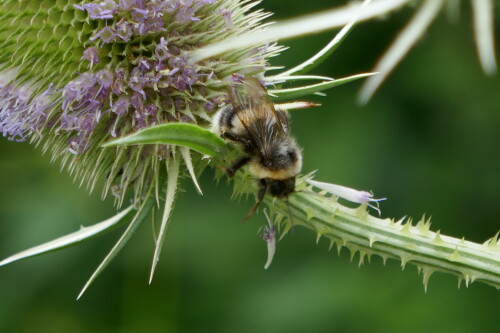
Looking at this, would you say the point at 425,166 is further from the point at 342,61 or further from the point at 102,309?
the point at 102,309

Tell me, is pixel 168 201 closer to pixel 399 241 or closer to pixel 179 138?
pixel 179 138

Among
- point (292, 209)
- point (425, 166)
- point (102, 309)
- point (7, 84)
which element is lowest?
point (102, 309)

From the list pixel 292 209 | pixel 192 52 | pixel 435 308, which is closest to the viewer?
pixel 192 52

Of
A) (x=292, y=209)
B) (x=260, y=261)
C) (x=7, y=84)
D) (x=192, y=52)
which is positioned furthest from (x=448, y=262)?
(x=260, y=261)

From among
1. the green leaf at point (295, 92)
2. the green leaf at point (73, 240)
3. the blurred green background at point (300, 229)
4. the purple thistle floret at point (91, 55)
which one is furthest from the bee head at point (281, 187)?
the blurred green background at point (300, 229)

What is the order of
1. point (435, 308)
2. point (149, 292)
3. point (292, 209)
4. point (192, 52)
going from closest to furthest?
point (192, 52)
point (292, 209)
point (435, 308)
point (149, 292)

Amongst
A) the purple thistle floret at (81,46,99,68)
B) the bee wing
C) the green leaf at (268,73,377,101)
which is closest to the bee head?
the bee wing

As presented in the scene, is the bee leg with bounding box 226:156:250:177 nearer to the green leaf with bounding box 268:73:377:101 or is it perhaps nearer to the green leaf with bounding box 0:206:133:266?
the green leaf with bounding box 268:73:377:101

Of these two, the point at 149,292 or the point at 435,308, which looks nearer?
the point at 435,308
